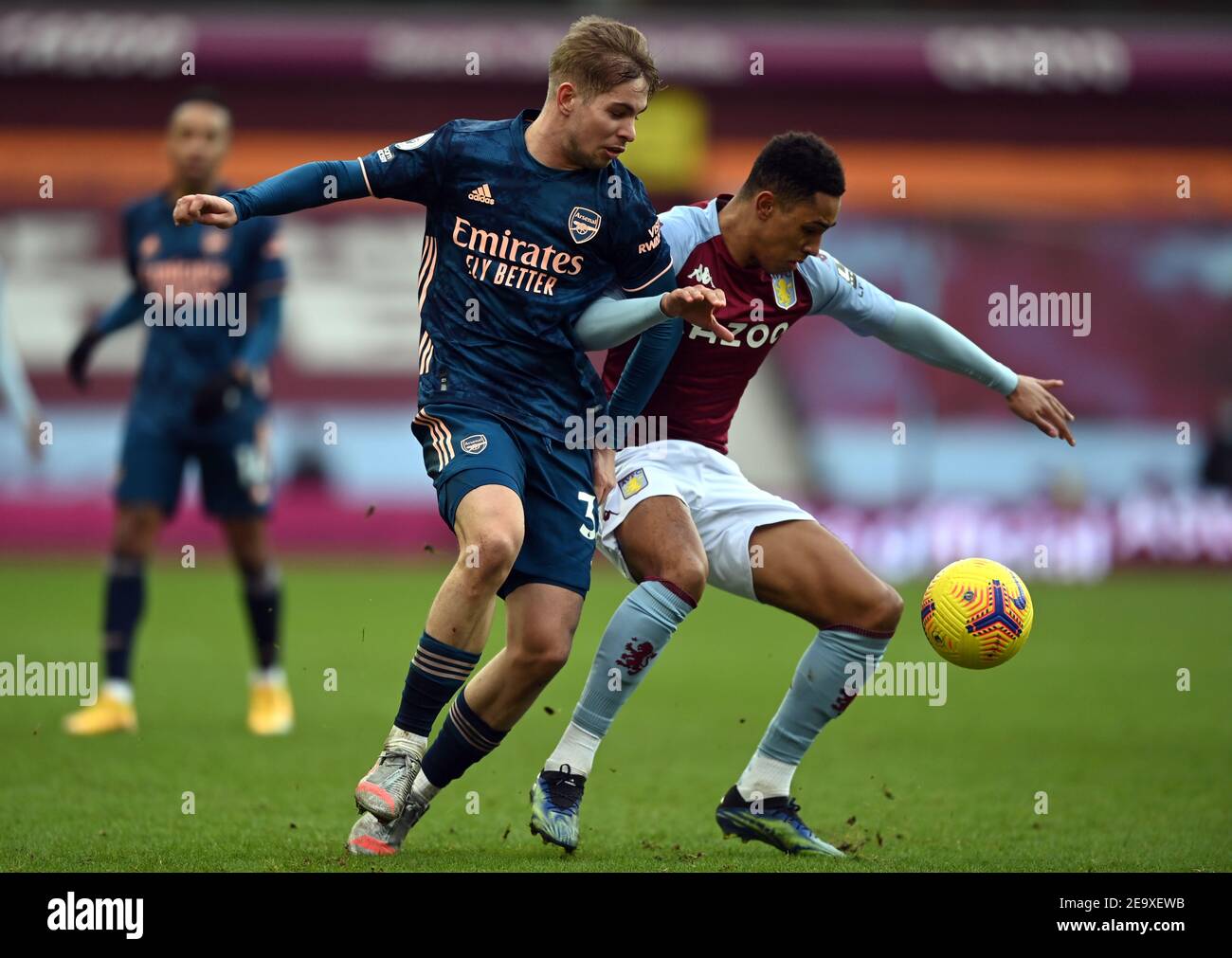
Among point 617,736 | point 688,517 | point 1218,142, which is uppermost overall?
point 1218,142

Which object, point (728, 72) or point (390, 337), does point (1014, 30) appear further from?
point (390, 337)

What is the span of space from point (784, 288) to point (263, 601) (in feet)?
12.5

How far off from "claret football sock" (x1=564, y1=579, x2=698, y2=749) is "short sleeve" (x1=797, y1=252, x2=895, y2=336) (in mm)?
1169

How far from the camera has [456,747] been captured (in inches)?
214

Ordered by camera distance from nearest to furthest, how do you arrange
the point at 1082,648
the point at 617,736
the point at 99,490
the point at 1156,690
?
the point at 617,736 < the point at 1156,690 < the point at 1082,648 < the point at 99,490

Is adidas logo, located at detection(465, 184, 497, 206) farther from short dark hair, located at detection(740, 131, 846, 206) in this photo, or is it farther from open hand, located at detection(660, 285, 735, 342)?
short dark hair, located at detection(740, 131, 846, 206)

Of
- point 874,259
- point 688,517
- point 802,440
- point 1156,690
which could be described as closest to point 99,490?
point 802,440

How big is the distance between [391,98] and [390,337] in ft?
9.98

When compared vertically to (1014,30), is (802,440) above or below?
below

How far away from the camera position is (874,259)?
20.1 metres

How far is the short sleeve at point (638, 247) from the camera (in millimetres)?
5484

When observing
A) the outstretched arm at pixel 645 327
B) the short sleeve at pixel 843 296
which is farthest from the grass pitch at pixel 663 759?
the short sleeve at pixel 843 296

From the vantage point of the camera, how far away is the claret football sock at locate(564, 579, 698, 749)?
566 cm

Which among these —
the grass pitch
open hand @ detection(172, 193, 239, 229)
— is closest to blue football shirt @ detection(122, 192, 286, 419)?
the grass pitch
